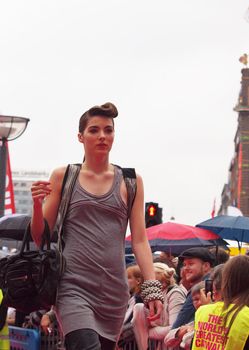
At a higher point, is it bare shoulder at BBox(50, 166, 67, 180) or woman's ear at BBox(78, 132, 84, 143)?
woman's ear at BBox(78, 132, 84, 143)

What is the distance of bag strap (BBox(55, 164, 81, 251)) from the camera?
20.3 ft

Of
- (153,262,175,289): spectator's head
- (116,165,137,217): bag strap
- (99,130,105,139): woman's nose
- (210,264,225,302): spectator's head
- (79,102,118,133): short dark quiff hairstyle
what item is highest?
(79,102,118,133): short dark quiff hairstyle

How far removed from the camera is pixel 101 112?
625cm

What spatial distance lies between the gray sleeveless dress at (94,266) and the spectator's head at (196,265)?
4.09 m

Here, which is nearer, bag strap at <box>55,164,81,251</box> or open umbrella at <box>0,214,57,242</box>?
bag strap at <box>55,164,81,251</box>

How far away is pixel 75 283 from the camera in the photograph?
19.8ft

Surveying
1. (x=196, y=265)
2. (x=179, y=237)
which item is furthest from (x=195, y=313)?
(x=179, y=237)

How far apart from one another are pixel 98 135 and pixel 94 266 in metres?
0.78

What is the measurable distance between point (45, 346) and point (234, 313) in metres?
4.02

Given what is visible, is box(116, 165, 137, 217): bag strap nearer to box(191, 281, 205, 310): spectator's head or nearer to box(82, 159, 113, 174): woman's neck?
box(82, 159, 113, 174): woman's neck

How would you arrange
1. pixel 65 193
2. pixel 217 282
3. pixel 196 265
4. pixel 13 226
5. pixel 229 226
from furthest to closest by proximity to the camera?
pixel 229 226, pixel 13 226, pixel 196 265, pixel 217 282, pixel 65 193

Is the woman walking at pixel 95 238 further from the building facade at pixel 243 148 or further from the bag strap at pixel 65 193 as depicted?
the building facade at pixel 243 148

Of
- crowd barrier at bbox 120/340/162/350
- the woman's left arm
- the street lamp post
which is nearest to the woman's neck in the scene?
the woman's left arm

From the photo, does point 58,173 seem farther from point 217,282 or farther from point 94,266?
point 217,282
